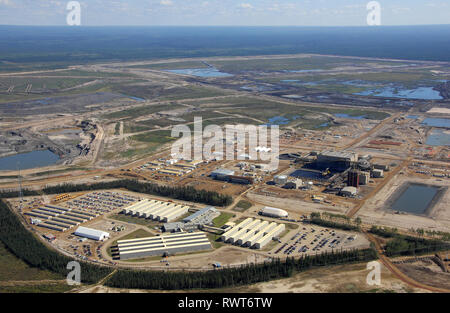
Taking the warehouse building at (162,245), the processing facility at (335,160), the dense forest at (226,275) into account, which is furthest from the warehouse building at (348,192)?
the warehouse building at (162,245)

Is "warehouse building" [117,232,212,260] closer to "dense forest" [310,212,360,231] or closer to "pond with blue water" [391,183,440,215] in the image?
"dense forest" [310,212,360,231]

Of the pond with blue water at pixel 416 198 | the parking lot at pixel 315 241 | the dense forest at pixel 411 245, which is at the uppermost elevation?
the pond with blue water at pixel 416 198

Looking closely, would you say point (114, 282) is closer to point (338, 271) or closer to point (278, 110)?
point (338, 271)

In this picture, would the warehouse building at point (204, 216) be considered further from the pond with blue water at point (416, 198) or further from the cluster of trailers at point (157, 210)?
the pond with blue water at point (416, 198)

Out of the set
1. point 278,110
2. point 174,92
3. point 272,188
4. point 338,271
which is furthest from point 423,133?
point 174,92

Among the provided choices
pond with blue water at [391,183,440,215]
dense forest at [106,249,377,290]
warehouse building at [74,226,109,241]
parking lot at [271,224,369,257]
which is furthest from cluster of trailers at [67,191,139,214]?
pond with blue water at [391,183,440,215]

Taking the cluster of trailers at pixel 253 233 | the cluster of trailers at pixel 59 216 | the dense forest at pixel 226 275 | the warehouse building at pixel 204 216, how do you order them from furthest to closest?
the cluster of trailers at pixel 59 216, the warehouse building at pixel 204 216, the cluster of trailers at pixel 253 233, the dense forest at pixel 226 275
